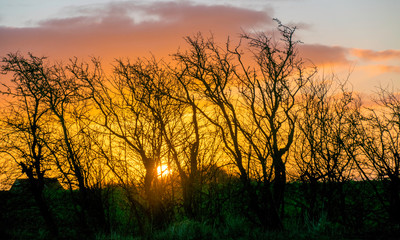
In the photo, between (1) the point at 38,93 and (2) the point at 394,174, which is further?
(1) the point at 38,93

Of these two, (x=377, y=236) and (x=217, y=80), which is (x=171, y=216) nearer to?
(x=217, y=80)

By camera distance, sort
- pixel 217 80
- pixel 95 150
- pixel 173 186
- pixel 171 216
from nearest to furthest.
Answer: pixel 217 80 → pixel 171 216 → pixel 173 186 → pixel 95 150

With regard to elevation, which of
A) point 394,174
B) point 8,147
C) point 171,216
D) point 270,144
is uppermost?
point 8,147

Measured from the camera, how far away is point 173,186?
59.0 feet

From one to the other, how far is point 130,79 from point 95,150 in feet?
15.7

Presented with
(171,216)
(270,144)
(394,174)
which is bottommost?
(171,216)

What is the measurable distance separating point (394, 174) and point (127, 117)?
1314cm

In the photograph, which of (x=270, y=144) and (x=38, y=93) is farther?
(x=38, y=93)

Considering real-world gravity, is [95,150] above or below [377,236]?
above

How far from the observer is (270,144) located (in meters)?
13.3

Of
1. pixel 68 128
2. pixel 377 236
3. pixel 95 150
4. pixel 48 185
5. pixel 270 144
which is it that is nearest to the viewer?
pixel 377 236

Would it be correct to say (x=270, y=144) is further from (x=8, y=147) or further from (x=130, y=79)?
(x=8, y=147)

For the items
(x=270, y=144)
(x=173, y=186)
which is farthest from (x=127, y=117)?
(x=270, y=144)

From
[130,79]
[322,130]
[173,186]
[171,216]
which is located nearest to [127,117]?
[130,79]
